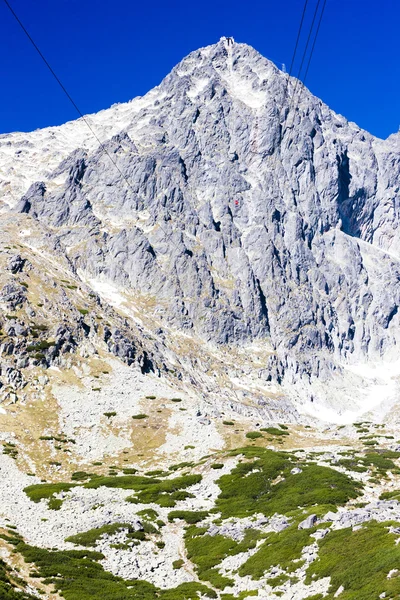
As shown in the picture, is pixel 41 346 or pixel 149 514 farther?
pixel 41 346

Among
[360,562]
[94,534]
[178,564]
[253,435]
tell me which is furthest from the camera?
[253,435]

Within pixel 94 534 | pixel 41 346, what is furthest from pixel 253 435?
pixel 41 346

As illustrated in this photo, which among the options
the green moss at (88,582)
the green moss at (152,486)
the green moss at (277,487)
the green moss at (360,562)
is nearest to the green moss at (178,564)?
the green moss at (88,582)

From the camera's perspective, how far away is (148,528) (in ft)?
197

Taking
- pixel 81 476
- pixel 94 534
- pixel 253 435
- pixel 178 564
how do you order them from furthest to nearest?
pixel 253 435, pixel 81 476, pixel 94 534, pixel 178 564

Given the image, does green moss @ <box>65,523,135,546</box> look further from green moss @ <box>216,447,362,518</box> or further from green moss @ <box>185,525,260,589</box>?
green moss @ <box>216,447,362,518</box>

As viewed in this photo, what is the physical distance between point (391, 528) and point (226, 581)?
570 inches

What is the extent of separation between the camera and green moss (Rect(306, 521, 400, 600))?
33.2 meters

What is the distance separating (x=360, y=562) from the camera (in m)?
38.3

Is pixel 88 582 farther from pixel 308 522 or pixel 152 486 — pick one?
pixel 152 486

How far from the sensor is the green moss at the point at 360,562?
3319cm

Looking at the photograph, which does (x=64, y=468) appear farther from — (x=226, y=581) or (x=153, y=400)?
(x=226, y=581)

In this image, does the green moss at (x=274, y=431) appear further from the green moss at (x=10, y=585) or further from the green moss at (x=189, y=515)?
the green moss at (x=10, y=585)

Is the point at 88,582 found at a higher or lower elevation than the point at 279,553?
lower
